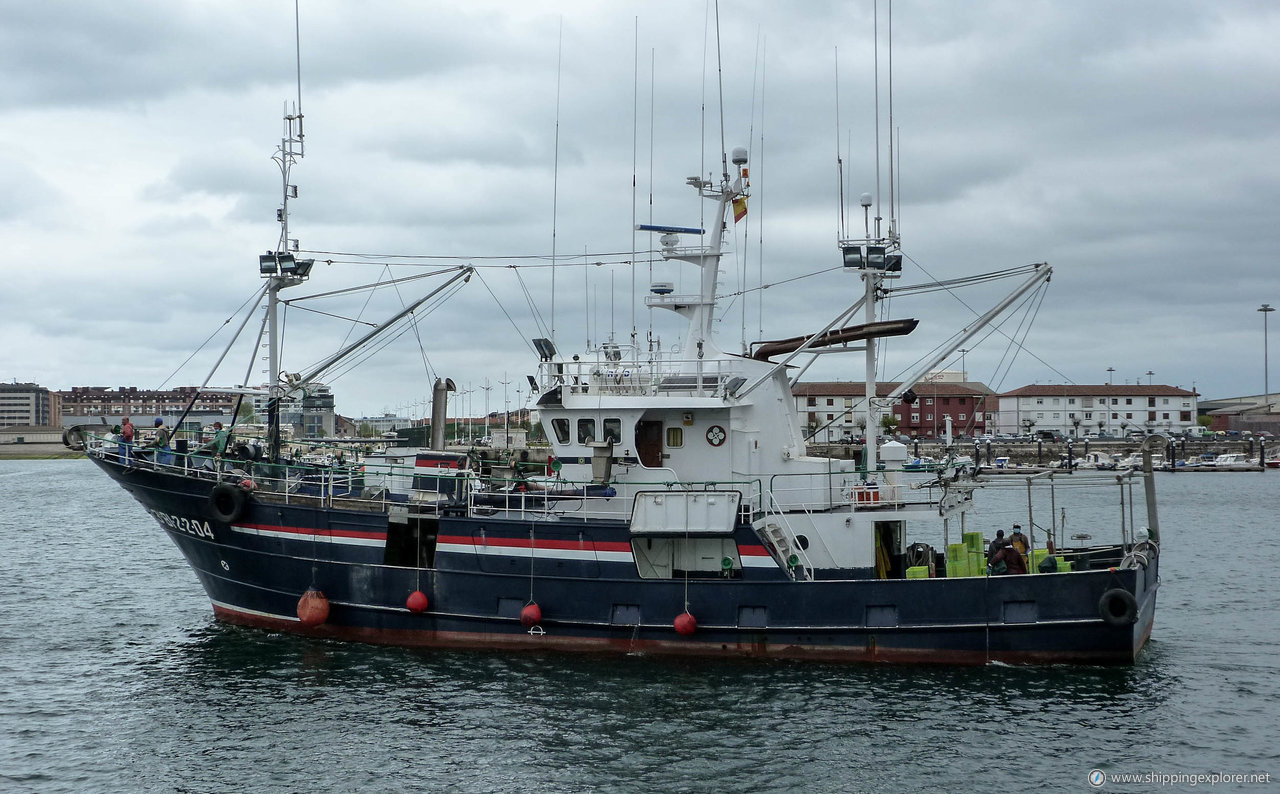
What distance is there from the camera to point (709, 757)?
14750mm

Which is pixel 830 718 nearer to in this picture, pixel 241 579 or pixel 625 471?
pixel 625 471

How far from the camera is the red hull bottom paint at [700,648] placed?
18.5 metres

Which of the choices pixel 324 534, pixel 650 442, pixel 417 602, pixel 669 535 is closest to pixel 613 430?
pixel 650 442

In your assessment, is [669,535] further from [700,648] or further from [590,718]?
[590,718]

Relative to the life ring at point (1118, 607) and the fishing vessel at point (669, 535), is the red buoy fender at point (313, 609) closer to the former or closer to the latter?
the fishing vessel at point (669, 535)

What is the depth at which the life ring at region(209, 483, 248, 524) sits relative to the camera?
66.4 ft

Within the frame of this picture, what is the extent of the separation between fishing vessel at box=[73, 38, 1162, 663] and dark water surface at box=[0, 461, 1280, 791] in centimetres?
63

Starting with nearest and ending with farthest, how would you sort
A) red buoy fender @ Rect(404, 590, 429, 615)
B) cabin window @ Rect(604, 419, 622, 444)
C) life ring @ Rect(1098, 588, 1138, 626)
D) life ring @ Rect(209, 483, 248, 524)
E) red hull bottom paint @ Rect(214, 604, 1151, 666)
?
1. life ring @ Rect(1098, 588, 1138, 626)
2. red hull bottom paint @ Rect(214, 604, 1151, 666)
3. red buoy fender @ Rect(404, 590, 429, 615)
4. life ring @ Rect(209, 483, 248, 524)
5. cabin window @ Rect(604, 419, 622, 444)

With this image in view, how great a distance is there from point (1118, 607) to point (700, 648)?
7.41 metres

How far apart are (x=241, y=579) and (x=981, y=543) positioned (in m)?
15.2

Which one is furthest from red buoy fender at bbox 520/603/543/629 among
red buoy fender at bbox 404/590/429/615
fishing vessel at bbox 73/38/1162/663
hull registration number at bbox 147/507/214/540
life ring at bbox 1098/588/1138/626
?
life ring at bbox 1098/588/1138/626

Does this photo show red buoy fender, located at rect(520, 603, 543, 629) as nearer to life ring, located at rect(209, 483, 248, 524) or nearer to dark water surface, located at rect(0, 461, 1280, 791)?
dark water surface, located at rect(0, 461, 1280, 791)

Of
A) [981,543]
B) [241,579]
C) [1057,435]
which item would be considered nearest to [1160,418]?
→ [1057,435]

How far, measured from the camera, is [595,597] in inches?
757
